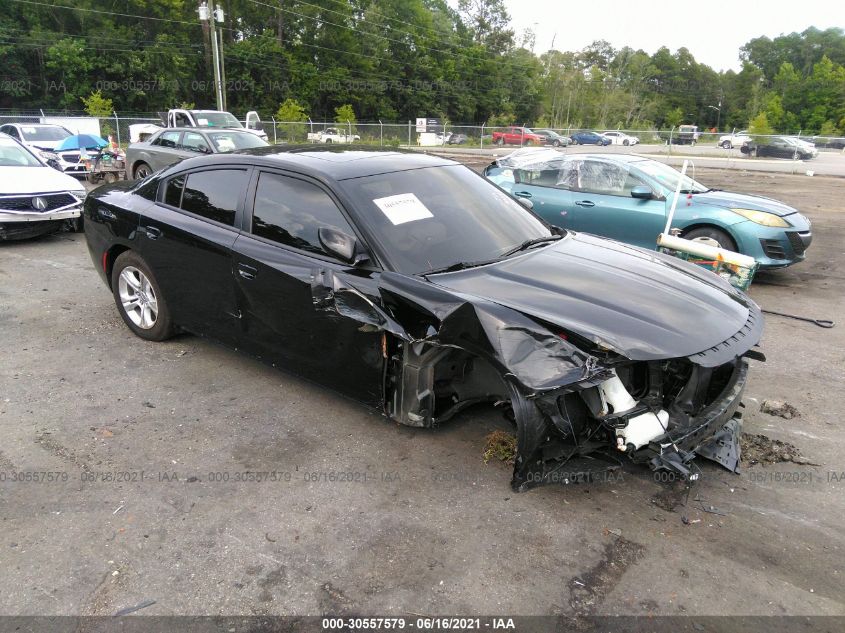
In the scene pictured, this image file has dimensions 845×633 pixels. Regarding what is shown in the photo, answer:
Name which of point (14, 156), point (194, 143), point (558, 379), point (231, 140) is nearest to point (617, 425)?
point (558, 379)

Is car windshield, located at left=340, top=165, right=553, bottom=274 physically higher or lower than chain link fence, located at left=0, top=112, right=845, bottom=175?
lower

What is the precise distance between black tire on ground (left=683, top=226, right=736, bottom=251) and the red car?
34833mm

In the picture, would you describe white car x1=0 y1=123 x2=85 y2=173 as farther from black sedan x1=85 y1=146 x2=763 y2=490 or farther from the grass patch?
the grass patch

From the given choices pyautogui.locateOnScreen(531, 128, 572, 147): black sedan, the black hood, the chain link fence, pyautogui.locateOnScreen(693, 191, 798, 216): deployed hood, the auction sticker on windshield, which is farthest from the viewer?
pyautogui.locateOnScreen(531, 128, 572, 147): black sedan

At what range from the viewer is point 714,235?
288 inches

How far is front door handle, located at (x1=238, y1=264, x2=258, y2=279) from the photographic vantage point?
12.6 ft

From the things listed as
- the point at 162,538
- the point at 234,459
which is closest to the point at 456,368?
the point at 234,459

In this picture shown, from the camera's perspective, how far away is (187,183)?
14.8 feet

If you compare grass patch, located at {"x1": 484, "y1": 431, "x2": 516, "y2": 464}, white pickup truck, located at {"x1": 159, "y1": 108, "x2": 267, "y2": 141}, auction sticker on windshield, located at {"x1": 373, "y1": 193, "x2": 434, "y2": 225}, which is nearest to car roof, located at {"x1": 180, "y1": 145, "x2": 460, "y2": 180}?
auction sticker on windshield, located at {"x1": 373, "y1": 193, "x2": 434, "y2": 225}

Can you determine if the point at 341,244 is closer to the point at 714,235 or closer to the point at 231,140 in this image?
the point at 714,235

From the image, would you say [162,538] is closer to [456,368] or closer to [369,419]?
[369,419]

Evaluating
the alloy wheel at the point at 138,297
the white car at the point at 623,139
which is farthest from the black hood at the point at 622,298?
the white car at the point at 623,139

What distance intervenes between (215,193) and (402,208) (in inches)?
59.0

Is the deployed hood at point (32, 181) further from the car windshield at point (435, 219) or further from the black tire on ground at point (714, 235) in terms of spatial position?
the black tire on ground at point (714, 235)
